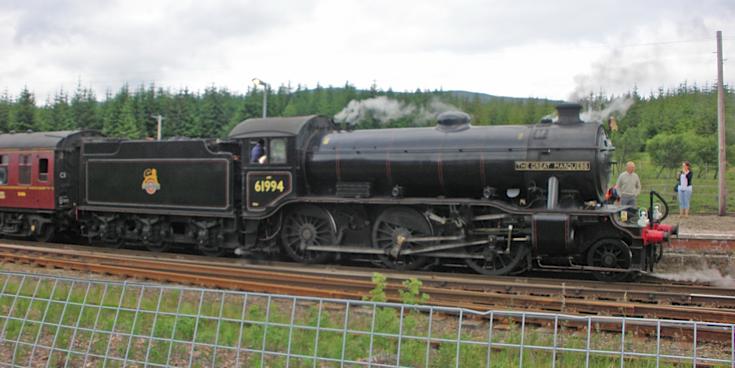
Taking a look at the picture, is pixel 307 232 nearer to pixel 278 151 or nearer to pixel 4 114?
pixel 278 151

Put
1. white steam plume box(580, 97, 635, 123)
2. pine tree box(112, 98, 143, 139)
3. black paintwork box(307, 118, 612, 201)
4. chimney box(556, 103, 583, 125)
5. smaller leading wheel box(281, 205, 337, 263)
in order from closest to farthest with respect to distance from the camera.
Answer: black paintwork box(307, 118, 612, 201)
chimney box(556, 103, 583, 125)
white steam plume box(580, 97, 635, 123)
smaller leading wheel box(281, 205, 337, 263)
pine tree box(112, 98, 143, 139)

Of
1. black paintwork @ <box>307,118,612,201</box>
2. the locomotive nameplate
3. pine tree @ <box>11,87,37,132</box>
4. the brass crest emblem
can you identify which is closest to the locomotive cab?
black paintwork @ <box>307,118,612,201</box>

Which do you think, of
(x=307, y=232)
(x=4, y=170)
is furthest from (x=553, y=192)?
(x=4, y=170)

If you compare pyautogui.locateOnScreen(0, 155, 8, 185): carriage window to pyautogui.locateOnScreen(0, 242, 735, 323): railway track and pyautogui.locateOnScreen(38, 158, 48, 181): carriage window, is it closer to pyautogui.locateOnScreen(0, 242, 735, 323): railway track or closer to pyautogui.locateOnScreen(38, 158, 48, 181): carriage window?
pyautogui.locateOnScreen(38, 158, 48, 181): carriage window

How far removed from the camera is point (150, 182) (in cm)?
1450

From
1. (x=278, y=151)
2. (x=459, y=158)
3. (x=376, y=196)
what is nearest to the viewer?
(x=459, y=158)

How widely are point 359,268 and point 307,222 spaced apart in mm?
1606

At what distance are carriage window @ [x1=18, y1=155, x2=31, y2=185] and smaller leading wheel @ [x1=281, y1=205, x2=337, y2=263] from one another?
8515 mm

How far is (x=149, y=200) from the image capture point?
14.5 m

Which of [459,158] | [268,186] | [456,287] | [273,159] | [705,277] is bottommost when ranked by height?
[456,287]

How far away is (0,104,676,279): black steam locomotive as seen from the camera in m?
10.3

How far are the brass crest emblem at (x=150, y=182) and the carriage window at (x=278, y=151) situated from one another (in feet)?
11.5

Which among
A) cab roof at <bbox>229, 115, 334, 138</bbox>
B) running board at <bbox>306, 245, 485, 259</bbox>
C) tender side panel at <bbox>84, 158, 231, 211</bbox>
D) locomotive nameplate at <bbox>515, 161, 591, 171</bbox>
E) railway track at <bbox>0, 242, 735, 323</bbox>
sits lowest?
railway track at <bbox>0, 242, 735, 323</bbox>

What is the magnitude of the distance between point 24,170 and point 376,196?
35.5 feet
